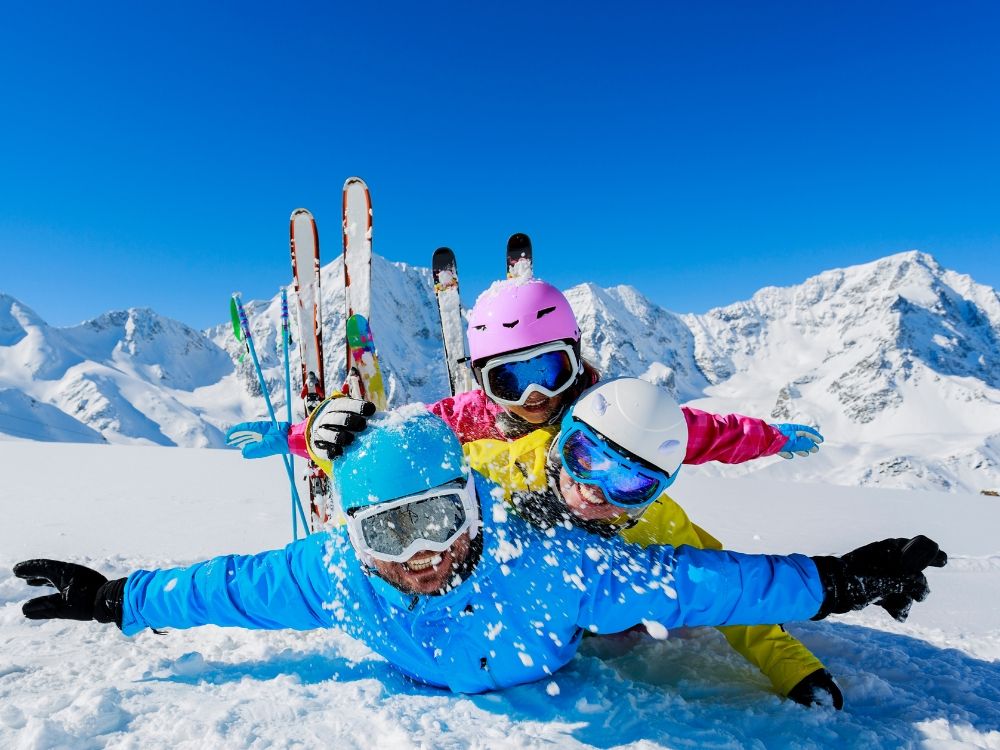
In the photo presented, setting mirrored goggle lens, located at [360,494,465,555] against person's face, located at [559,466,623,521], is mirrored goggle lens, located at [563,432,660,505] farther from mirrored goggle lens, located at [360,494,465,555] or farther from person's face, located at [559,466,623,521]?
mirrored goggle lens, located at [360,494,465,555]

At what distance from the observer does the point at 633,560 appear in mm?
2266

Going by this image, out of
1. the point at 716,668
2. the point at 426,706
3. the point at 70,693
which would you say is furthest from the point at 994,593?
the point at 70,693

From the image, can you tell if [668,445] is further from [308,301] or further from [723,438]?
[308,301]

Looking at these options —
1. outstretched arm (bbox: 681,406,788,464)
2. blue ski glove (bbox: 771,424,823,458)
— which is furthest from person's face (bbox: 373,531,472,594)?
blue ski glove (bbox: 771,424,823,458)

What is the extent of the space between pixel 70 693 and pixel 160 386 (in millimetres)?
208352

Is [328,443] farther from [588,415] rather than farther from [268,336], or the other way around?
[268,336]

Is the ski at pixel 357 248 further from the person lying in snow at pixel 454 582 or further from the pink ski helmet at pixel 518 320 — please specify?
the person lying in snow at pixel 454 582

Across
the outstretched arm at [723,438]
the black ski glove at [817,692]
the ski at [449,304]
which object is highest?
the ski at [449,304]

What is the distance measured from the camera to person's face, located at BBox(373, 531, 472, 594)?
2223mm

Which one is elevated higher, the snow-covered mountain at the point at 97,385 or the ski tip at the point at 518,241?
the snow-covered mountain at the point at 97,385

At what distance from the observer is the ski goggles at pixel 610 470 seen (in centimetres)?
238

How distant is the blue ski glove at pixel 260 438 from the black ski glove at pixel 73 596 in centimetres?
130

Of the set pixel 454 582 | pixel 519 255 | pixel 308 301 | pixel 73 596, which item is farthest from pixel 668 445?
pixel 308 301

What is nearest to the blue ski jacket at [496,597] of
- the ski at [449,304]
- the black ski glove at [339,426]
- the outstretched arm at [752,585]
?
the outstretched arm at [752,585]
